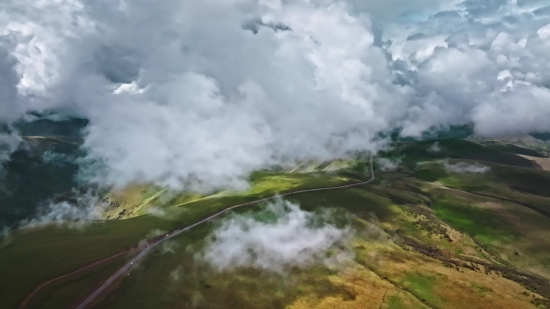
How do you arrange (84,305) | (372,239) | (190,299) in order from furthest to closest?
(372,239) < (190,299) < (84,305)

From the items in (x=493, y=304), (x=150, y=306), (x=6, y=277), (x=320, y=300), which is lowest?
(x=493, y=304)

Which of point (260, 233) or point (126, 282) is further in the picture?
point (260, 233)

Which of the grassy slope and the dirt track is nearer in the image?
the dirt track

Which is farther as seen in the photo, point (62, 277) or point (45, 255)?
point (45, 255)

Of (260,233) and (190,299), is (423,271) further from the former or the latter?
(190,299)

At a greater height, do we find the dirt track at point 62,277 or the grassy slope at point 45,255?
the grassy slope at point 45,255

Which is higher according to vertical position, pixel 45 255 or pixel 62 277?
pixel 45 255

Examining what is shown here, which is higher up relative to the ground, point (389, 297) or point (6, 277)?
point (6, 277)

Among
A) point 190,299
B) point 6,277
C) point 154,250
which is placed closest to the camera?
point 190,299

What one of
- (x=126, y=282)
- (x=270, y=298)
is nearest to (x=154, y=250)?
(x=126, y=282)

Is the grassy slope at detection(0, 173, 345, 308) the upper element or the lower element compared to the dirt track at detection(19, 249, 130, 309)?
upper

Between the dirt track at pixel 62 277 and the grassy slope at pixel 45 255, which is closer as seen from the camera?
the dirt track at pixel 62 277
